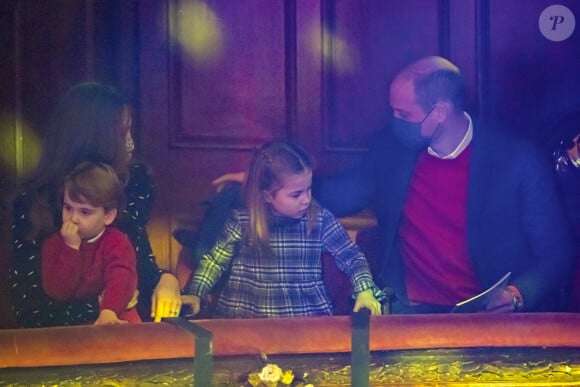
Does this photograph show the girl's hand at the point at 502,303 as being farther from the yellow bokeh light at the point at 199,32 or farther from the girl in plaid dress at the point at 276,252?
the yellow bokeh light at the point at 199,32

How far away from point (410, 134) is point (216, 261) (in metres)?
0.65

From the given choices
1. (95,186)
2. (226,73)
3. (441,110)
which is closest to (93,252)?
(95,186)

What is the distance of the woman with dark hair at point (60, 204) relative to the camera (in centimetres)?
201

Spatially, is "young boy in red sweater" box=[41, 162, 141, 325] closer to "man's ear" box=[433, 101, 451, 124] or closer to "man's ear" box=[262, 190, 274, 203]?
"man's ear" box=[262, 190, 274, 203]

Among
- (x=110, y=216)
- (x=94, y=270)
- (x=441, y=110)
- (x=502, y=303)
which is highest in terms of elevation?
(x=441, y=110)

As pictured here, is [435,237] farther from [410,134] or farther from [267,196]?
[267,196]

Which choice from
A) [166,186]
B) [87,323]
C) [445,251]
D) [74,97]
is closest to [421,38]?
[445,251]

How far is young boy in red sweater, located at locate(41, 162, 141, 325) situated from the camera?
201 cm

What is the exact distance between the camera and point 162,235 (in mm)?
2158

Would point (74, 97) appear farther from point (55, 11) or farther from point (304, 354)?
point (304, 354)

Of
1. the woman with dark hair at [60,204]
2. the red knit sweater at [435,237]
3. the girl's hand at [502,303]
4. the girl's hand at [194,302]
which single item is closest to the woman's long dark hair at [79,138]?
the woman with dark hair at [60,204]

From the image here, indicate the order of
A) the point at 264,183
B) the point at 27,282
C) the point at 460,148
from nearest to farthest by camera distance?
the point at 27,282 < the point at 264,183 < the point at 460,148

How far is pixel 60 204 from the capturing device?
202 centimetres

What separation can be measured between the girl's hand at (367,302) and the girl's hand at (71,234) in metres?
0.74
